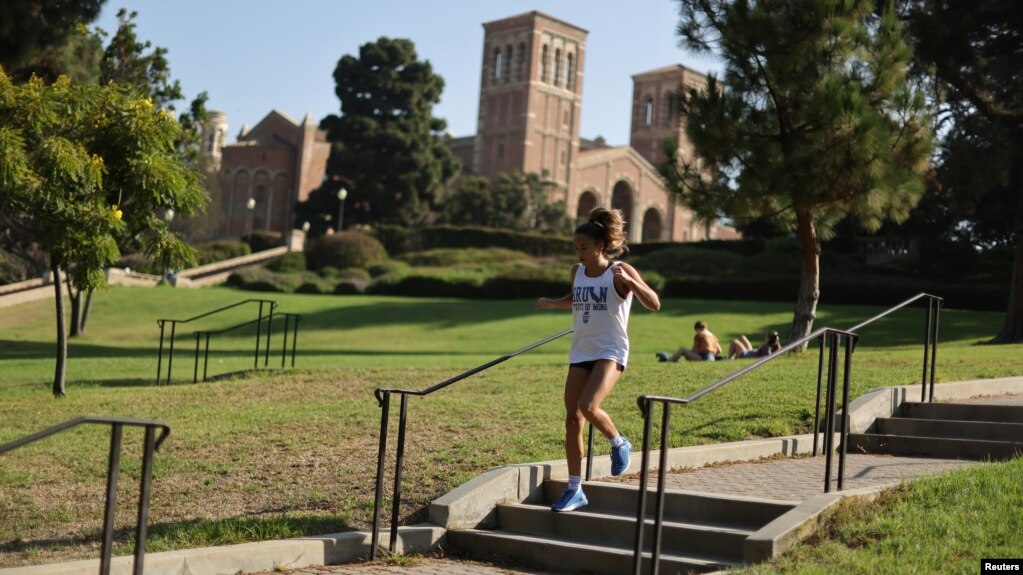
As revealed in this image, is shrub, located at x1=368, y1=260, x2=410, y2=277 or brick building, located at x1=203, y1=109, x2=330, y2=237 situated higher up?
brick building, located at x1=203, y1=109, x2=330, y2=237

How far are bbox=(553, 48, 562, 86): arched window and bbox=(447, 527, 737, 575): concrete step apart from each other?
74.8 metres

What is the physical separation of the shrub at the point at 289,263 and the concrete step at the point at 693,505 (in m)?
39.8

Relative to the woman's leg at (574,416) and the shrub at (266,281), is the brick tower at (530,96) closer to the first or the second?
the shrub at (266,281)

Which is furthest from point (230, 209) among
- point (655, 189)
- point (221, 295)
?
point (221, 295)

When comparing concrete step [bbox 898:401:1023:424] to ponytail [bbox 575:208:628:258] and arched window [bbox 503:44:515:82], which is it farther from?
arched window [bbox 503:44:515:82]

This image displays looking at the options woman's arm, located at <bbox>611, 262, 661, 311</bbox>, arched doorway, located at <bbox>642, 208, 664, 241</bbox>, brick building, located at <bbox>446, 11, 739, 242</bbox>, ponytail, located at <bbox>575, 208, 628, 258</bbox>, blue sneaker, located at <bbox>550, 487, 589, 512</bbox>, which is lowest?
blue sneaker, located at <bbox>550, 487, 589, 512</bbox>

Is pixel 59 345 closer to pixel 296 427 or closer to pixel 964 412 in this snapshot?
pixel 296 427

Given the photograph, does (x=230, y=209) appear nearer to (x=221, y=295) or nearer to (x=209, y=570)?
(x=221, y=295)

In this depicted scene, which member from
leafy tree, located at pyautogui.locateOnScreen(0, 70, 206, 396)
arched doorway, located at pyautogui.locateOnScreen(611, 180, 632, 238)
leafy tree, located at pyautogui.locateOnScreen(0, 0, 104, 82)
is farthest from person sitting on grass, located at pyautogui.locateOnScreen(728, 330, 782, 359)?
arched doorway, located at pyautogui.locateOnScreen(611, 180, 632, 238)

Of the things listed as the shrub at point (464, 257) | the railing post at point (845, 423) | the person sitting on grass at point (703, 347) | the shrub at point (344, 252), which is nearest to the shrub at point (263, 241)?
the shrub at point (344, 252)

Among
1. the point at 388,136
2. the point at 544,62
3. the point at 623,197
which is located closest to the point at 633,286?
the point at 388,136

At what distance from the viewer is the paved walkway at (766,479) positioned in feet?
19.3

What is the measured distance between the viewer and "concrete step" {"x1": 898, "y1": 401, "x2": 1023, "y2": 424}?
28.2ft

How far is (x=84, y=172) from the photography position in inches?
497
